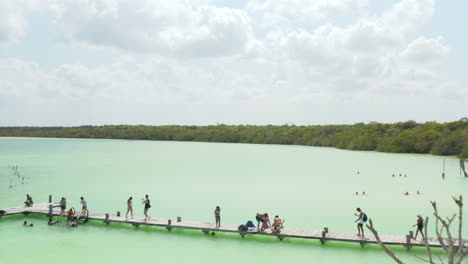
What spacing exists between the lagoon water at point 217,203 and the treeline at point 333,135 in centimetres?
2837

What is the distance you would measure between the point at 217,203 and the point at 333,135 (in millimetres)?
95477

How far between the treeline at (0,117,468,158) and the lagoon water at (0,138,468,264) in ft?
93.1

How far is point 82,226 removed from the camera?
2064 cm

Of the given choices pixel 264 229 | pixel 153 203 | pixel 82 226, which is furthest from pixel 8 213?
pixel 264 229

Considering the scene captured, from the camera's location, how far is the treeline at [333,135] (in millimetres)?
79113

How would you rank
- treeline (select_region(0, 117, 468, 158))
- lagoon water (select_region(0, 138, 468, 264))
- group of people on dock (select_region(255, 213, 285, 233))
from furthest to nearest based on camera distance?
1. treeline (select_region(0, 117, 468, 158))
2. group of people on dock (select_region(255, 213, 285, 233))
3. lagoon water (select_region(0, 138, 468, 264))

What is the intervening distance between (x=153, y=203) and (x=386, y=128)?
3233 inches

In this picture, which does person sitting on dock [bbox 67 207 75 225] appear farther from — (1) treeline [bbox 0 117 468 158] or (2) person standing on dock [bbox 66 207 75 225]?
(1) treeline [bbox 0 117 468 158]

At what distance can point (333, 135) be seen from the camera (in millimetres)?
119625

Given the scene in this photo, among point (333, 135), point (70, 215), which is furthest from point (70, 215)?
point (333, 135)

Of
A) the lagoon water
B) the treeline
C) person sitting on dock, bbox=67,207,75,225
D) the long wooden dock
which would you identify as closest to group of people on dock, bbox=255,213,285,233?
the long wooden dock

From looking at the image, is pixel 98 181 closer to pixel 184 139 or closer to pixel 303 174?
pixel 303 174

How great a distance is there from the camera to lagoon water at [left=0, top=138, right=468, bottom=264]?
16.7m

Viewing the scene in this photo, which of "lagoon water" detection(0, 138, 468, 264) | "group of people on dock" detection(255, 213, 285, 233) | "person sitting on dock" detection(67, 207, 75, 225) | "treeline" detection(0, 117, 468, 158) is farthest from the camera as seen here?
"treeline" detection(0, 117, 468, 158)
